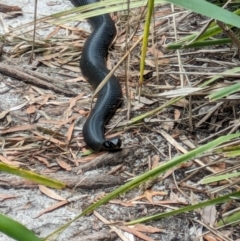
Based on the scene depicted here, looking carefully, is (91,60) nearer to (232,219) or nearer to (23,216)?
(23,216)

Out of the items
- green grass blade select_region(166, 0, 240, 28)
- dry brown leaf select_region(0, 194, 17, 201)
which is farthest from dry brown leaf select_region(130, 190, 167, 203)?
green grass blade select_region(166, 0, 240, 28)

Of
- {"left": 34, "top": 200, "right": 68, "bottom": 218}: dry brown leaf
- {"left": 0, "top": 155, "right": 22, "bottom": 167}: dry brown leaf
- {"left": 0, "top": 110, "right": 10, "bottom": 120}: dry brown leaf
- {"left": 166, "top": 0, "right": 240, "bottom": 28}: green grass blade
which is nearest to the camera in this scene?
{"left": 166, "top": 0, "right": 240, "bottom": 28}: green grass blade

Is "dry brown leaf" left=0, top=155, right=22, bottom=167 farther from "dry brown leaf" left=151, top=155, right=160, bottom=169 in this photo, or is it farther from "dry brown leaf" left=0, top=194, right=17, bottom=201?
"dry brown leaf" left=151, top=155, right=160, bottom=169

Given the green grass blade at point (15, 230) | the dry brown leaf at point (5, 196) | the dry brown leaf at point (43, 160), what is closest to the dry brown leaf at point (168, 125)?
the dry brown leaf at point (43, 160)

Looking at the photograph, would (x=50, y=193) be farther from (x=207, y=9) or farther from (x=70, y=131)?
(x=207, y=9)

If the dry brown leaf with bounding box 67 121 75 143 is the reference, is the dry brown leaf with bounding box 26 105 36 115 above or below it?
above

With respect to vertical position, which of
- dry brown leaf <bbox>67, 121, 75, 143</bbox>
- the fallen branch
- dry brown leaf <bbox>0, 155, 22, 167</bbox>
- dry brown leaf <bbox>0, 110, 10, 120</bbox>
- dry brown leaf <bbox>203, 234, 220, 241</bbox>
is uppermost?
the fallen branch

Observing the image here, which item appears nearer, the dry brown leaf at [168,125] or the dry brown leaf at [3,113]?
the dry brown leaf at [168,125]

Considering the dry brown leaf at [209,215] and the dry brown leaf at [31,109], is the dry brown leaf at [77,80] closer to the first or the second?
the dry brown leaf at [31,109]
